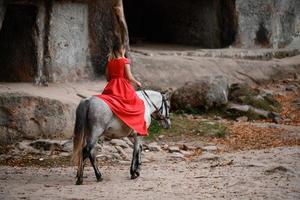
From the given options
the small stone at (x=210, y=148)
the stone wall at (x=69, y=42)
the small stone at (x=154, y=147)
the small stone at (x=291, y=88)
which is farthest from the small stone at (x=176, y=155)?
the small stone at (x=291, y=88)

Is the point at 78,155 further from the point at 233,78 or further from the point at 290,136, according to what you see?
the point at 233,78

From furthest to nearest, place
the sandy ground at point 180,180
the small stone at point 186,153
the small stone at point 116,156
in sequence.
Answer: the small stone at point 186,153
the small stone at point 116,156
the sandy ground at point 180,180

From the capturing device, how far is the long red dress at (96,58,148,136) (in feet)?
32.6

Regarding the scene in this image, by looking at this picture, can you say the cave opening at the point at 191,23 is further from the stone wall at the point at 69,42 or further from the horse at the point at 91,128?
the horse at the point at 91,128

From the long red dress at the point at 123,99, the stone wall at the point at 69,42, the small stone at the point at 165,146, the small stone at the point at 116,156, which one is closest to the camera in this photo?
the long red dress at the point at 123,99

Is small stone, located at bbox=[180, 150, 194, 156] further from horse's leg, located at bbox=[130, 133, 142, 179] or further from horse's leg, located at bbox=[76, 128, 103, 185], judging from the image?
horse's leg, located at bbox=[76, 128, 103, 185]

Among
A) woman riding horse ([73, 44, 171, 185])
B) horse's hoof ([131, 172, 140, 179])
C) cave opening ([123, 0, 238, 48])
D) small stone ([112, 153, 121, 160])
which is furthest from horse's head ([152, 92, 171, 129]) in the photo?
cave opening ([123, 0, 238, 48])

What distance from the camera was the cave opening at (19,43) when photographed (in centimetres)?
1374

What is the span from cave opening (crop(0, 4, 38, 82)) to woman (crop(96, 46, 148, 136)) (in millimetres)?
3915

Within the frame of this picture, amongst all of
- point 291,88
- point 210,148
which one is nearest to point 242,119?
point 210,148

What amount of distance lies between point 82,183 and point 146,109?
1600 mm

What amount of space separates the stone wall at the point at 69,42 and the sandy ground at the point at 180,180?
3406mm

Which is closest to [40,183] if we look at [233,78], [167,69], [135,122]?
[135,122]

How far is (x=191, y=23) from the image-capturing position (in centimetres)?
1958
